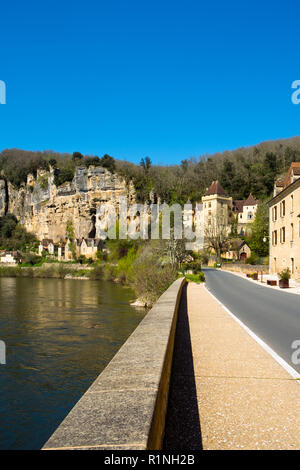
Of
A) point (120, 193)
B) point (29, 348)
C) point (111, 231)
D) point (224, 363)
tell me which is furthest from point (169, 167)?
point (224, 363)

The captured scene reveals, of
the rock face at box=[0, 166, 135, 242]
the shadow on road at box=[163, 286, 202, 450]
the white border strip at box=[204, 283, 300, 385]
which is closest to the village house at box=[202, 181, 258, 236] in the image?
the rock face at box=[0, 166, 135, 242]

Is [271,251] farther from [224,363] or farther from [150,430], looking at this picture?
[150,430]

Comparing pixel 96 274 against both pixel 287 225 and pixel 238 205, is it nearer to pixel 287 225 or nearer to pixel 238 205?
pixel 287 225

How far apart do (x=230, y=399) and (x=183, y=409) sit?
627 mm

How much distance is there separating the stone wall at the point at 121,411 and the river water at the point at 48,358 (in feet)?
17.6

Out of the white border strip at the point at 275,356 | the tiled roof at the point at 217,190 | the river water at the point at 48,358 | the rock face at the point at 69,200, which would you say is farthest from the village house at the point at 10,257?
the white border strip at the point at 275,356

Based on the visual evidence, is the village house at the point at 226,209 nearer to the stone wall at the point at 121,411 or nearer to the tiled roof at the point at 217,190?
the tiled roof at the point at 217,190

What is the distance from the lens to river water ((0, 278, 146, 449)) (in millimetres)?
9219

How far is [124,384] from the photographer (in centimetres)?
342

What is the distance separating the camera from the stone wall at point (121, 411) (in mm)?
2297

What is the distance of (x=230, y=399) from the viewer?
14.5 ft

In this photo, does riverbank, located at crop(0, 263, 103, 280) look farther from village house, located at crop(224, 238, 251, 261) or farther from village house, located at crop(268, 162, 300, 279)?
village house, located at crop(268, 162, 300, 279)

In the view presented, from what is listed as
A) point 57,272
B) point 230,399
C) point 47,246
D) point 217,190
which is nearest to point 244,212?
point 217,190

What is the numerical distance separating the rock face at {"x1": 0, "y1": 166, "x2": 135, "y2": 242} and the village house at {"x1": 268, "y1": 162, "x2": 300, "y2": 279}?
65.4m
